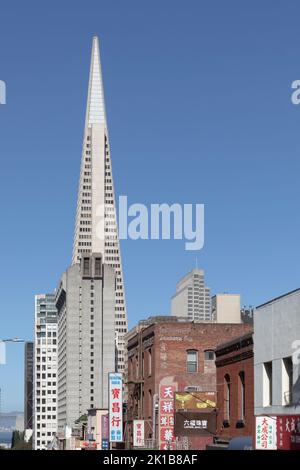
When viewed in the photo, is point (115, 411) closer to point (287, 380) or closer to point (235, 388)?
point (235, 388)

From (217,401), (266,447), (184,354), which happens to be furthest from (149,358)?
(266,447)

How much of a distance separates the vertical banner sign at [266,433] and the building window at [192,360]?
112ft

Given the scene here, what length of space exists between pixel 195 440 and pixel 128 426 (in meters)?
19.5

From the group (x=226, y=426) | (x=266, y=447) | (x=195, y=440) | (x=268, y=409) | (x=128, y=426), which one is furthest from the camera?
(x=128, y=426)

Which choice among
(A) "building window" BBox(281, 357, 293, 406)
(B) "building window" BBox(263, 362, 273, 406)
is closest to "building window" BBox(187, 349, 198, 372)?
(B) "building window" BBox(263, 362, 273, 406)

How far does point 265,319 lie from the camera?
41844 millimetres

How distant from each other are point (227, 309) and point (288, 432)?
48316 mm

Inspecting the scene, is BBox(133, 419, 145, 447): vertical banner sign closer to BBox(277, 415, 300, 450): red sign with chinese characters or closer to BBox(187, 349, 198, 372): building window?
BBox(187, 349, 198, 372): building window

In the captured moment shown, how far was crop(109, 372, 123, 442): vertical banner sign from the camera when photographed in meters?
76.2

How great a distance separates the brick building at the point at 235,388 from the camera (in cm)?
4519

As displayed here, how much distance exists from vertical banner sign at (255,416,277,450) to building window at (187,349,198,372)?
34171 millimetres

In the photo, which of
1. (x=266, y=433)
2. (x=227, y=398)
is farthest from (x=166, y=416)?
(x=266, y=433)

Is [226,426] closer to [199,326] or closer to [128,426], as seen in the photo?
[199,326]

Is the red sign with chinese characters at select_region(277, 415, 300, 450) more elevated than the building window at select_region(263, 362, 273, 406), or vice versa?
the building window at select_region(263, 362, 273, 406)
